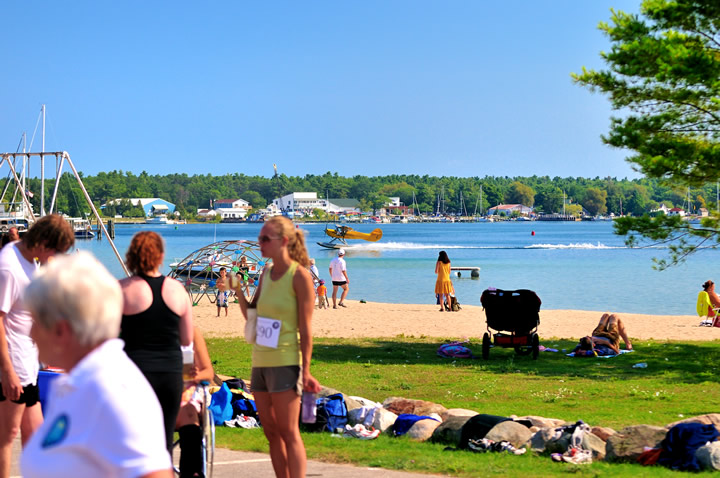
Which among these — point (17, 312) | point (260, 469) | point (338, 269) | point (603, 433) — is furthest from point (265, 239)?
point (338, 269)

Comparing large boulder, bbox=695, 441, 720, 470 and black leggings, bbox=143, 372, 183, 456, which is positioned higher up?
black leggings, bbox=143, 372, 183, 456

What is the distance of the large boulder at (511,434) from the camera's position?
6793mm

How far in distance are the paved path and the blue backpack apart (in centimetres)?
103

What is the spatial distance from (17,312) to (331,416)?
11.5 ft

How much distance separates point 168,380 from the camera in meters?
4.18

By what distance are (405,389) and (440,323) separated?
380 inches

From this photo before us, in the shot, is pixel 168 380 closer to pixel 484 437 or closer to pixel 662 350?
pixel 484 437

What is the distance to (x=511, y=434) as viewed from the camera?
6836 mm

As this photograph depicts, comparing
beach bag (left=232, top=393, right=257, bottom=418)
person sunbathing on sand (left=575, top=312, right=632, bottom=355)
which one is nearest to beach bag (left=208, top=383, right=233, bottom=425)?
beach bag (left=232, top=393, right=257, bottom=418)

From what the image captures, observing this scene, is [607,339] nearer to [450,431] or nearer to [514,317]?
[514,317]

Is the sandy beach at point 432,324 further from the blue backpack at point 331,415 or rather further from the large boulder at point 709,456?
the large boulder at point 709,456

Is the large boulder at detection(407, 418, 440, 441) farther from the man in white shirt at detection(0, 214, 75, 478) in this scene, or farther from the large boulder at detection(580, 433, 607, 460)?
the man in white shirt at detection(0, 214, 75, 478)

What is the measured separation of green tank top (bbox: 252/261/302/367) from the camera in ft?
16.0

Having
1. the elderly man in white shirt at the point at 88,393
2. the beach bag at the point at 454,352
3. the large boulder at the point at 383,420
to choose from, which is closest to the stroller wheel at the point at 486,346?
the beach bag at the point at 454,352
